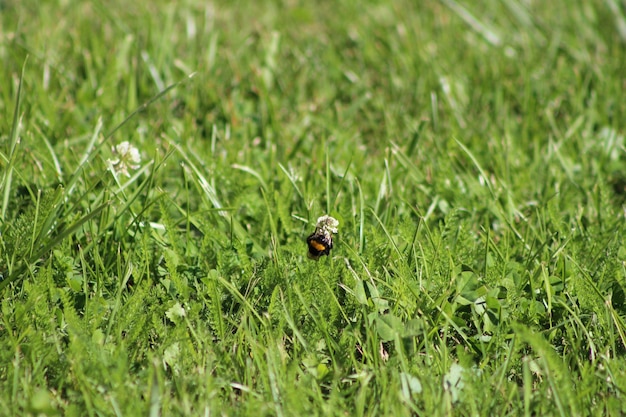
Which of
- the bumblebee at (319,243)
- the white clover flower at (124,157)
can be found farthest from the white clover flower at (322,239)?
the white clover flower at (124,157)

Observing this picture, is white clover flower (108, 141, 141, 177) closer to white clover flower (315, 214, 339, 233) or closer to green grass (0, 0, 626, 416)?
green grass (0, 0, 626, 416)

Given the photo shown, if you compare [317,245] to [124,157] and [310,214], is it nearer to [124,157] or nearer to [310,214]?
[310,214]

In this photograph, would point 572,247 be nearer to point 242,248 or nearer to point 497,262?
point 497,262

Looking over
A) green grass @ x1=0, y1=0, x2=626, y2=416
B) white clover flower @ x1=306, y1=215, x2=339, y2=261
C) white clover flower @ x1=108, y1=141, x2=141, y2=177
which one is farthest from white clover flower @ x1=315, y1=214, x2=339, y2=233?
white clover flower @ x1=108, y1=141, x2=141, y2=177

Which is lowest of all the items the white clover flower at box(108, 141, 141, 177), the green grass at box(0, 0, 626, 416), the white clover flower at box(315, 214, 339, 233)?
the green grass at box(0, 0, 626, 416)

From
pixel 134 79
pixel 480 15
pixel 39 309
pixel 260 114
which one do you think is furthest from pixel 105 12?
pixel 39 309

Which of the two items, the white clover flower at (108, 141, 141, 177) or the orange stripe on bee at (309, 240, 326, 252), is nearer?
the orange stripe on bee at (309, 240, 326, 252)

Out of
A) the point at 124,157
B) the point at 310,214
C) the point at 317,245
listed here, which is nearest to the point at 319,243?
the point at 317,245
